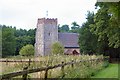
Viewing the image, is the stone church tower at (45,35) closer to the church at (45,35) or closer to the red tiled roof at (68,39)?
the church at (45,35)

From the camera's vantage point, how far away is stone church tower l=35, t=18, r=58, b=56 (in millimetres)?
90312

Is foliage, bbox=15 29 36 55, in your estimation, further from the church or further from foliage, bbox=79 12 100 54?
foliage, bbox=79 12 100 54

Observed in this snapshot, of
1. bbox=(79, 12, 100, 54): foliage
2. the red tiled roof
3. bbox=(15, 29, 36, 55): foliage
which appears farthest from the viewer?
the red tiled roof

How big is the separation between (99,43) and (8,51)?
2255 cm

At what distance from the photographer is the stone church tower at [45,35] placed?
296 feet

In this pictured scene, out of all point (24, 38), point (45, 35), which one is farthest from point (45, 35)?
point (24, 38)

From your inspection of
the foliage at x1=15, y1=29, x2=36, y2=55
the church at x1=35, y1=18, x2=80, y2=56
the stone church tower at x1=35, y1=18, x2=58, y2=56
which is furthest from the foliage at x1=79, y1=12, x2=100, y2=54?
the stone church tower at x1=35, y1=18, x2=58, y2=56

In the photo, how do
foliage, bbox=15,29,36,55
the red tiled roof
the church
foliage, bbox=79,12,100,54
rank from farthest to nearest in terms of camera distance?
the red tiled roof
the church
foliage, bbox=15,29,36,55
foliage, bbox=79,12,100,54

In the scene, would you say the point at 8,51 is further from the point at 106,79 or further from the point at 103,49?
the point at 106,79

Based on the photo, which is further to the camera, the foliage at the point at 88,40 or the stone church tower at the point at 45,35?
the stone church tower at the point at 45,35

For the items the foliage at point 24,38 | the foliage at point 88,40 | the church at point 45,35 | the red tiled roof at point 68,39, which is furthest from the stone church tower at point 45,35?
the foliage at point 88,40

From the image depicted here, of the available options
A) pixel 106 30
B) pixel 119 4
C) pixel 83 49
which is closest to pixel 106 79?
pixel 119 4

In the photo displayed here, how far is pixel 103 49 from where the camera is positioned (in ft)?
179

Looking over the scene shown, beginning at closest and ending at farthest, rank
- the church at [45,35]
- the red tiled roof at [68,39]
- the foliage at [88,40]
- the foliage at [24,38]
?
1. the foliage at [88,40]
2. the foliage at [24,38]
3. the church at [45,35]
4. the red tiled roof at [68,39]
